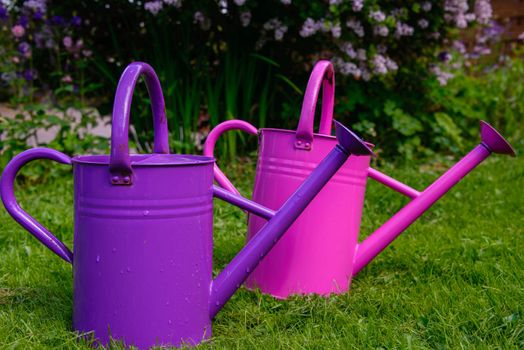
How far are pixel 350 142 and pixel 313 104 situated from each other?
0.74 ft

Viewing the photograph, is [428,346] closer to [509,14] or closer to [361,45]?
[361,45]

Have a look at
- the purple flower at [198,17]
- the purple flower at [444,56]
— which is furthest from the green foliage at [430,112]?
the purple flower at [198,17]

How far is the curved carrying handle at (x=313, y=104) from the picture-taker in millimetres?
1416

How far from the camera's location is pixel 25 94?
335 cm

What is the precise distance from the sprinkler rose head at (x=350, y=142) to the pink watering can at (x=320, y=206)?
0.95 feet

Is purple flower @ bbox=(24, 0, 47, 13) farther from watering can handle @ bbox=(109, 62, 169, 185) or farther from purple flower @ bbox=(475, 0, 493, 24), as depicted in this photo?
purple flower @ bbox=(475, 0, 493, 24)

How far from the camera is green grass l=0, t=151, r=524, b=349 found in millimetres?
1259

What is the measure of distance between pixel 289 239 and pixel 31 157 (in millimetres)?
684

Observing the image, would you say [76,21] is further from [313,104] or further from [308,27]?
[313,104]

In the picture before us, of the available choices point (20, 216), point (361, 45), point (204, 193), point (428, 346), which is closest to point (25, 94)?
point (361, 45)

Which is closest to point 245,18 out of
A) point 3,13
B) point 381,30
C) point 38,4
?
point 381,30

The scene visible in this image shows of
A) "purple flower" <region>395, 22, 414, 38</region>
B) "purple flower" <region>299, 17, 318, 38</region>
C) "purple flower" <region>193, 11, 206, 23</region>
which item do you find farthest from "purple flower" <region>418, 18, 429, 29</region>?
"purple flower" <region>193, 11, 206, 23</region>

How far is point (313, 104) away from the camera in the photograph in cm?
141

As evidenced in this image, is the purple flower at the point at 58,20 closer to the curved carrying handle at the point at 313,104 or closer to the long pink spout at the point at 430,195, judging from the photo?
the curved carrying handle at the point at 313,104
